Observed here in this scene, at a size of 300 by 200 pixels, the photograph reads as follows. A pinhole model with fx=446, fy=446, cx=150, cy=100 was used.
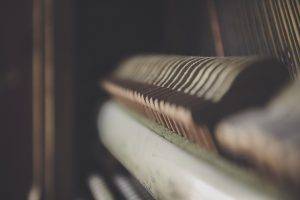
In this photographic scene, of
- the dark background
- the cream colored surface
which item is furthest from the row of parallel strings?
the dark background

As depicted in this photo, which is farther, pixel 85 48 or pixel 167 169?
pixel 85 48

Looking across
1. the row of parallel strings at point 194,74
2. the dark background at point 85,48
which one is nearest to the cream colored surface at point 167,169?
the row of parallel strings at point 194,74

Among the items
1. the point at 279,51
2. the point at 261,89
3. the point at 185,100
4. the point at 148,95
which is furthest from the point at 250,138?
the point at 279,51

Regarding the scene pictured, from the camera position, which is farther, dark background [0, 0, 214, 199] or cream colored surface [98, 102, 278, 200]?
dark background [0, 0, 214, 199]

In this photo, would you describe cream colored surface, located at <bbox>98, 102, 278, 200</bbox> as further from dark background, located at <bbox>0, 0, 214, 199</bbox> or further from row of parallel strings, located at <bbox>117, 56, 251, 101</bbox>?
dark background, located at <bbox>0, 0, 214, 199</bbox>

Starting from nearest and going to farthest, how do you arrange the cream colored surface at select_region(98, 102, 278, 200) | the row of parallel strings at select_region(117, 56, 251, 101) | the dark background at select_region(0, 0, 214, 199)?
the cream colored surface at select_region(98, 102, 278, 200)
the row of parallel strings at select_region(117, 56, 251, 101)
the dark background at select_region(0, 0, 214, 199)

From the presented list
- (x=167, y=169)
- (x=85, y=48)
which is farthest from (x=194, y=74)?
(x=85, y=48)

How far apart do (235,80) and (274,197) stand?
1.04 ft

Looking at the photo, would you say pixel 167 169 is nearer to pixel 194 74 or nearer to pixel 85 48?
pixel 194 74

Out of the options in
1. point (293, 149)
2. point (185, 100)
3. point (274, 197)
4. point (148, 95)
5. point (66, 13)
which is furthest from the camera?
point (66, 13)

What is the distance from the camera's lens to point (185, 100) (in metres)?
1.15

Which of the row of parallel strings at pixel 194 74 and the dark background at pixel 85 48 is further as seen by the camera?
the dark background at pixel 85 48

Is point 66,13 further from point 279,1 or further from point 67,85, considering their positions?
point 279,1

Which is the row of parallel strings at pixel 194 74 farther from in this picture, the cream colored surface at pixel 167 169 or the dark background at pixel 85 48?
the dark background at pixel 85 48
